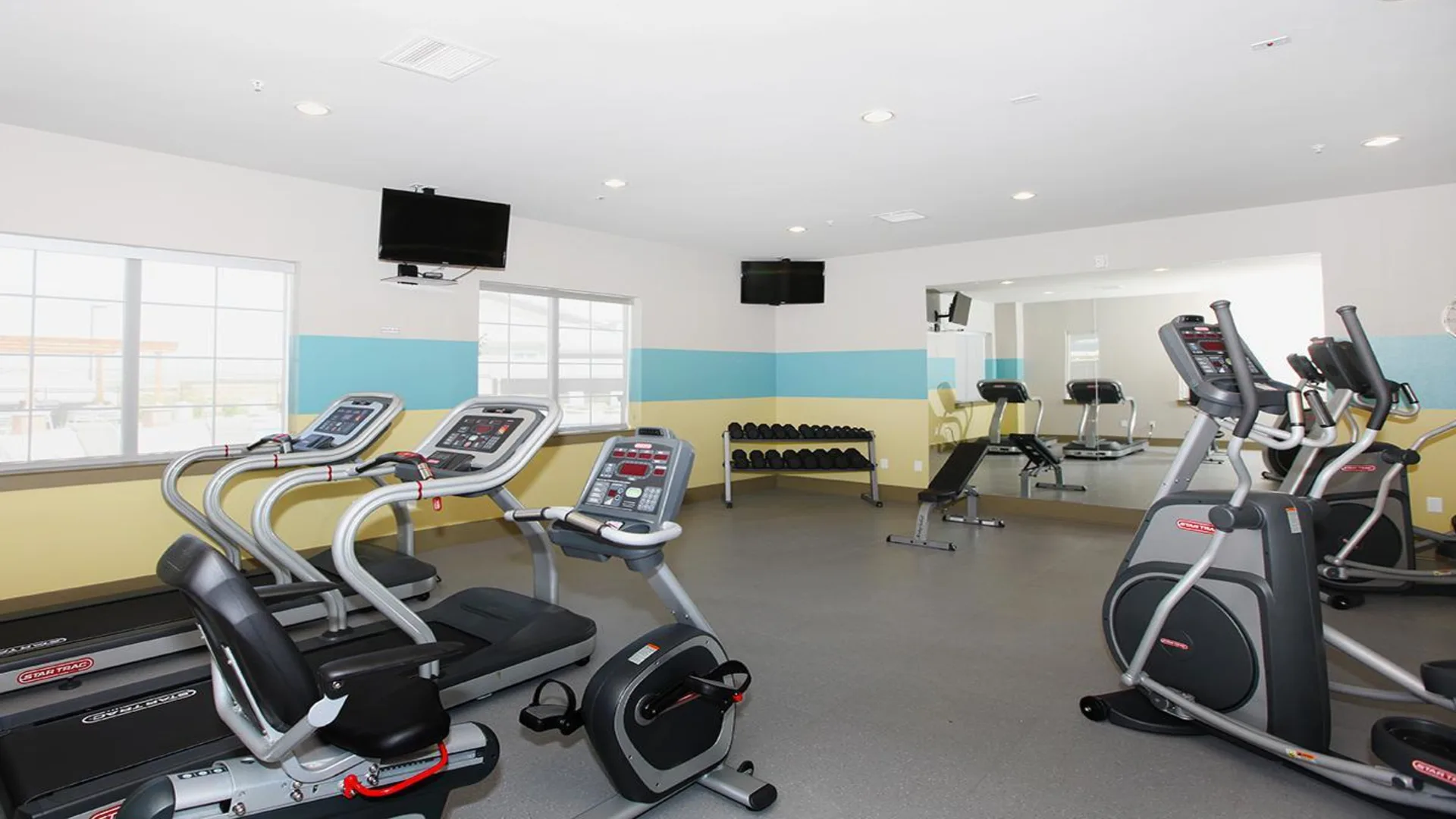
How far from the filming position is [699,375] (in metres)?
7.73

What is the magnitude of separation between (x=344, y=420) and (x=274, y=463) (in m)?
0.51

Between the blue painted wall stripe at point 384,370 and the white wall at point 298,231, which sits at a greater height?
the white wall at point 298,231

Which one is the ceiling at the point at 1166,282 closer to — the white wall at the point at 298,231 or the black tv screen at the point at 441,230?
the white wall at the point at 298,231

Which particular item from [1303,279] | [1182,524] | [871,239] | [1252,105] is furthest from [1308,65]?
[871,239]

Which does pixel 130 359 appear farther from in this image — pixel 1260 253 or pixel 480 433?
pixel 1260 253

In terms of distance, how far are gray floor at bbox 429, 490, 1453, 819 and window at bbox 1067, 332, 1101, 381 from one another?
1.71m

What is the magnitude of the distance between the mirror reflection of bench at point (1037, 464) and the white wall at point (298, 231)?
3467 mm

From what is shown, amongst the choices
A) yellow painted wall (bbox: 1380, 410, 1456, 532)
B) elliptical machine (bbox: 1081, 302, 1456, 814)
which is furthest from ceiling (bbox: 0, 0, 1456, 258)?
yellow painted wall (bbox: 1380, 410, 1456, 532)

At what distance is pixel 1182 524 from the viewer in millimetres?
2688

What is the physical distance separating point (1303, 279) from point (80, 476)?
8.26m

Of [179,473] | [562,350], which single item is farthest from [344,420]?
[562,350]

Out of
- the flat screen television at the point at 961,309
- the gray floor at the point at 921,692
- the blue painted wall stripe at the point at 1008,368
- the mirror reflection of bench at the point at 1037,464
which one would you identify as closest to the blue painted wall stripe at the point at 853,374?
the flat screen television at the point at 961,309

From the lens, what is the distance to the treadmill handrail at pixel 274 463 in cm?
377

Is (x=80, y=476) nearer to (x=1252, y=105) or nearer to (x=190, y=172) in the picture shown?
(x=190, y=172)
